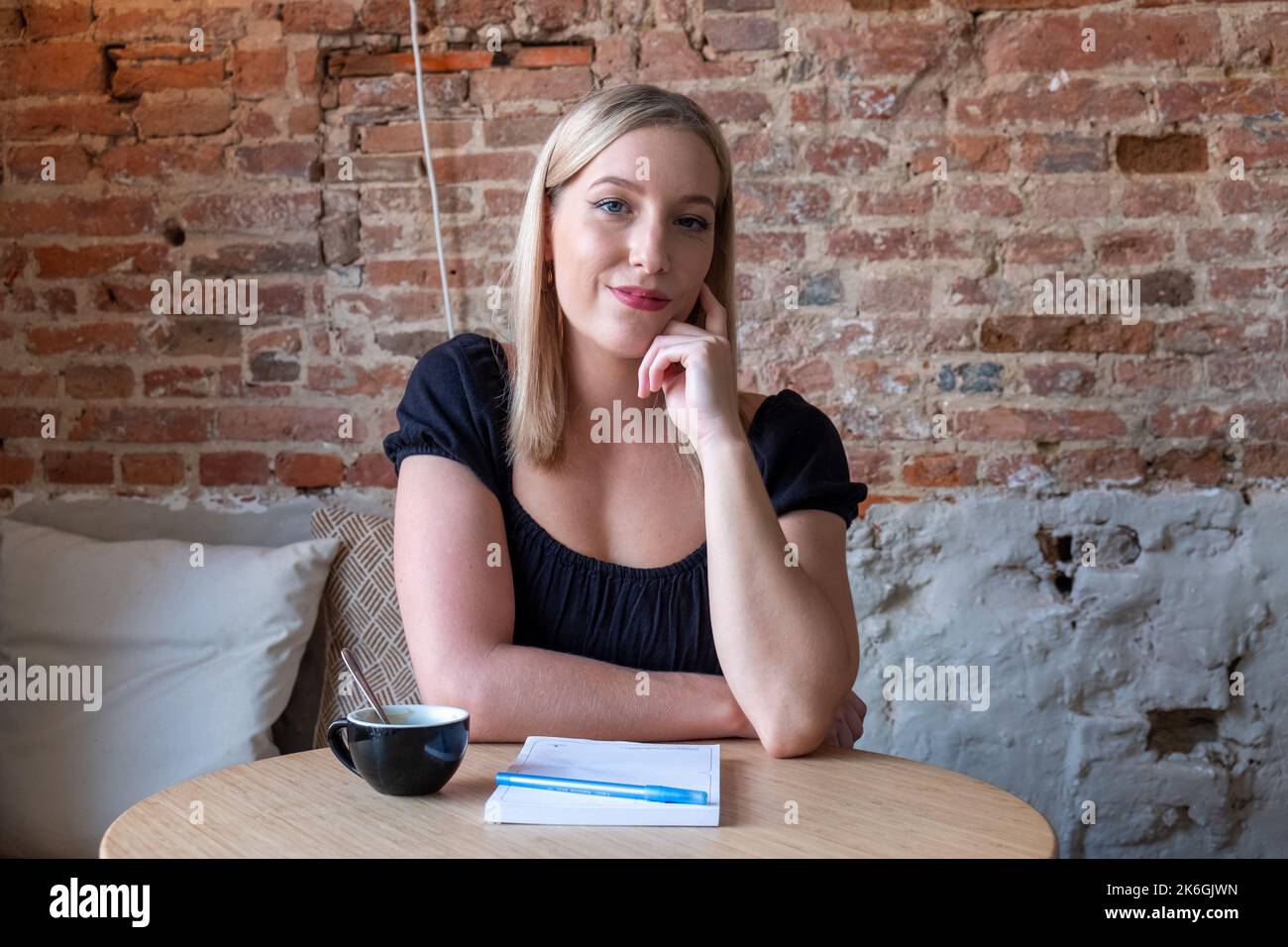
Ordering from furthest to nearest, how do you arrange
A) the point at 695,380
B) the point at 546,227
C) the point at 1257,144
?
1. the point at 1257,144
2. the point at 546,227
3. the point at 695,380

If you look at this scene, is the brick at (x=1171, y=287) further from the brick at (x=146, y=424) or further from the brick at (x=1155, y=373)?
the brick at (x=146, y=424)

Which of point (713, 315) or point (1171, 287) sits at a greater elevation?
point (1171, 287)

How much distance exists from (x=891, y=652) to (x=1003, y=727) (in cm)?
25

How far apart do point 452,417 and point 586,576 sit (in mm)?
282

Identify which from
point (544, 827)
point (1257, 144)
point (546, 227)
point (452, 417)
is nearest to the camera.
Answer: point (544, 827)

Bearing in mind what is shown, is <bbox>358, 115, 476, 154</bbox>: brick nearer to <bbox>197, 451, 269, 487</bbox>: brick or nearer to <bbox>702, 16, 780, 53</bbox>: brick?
<bbox>702, 16, 780, 53</bbox>: brick

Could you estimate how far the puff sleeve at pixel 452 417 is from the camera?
154 cm

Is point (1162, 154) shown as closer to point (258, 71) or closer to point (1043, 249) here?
point (1043, 249)

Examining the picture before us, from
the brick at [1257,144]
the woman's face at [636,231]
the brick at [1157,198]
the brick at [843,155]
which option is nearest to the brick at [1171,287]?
the brick at [1157,198]

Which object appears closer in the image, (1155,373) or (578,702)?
(578,702)

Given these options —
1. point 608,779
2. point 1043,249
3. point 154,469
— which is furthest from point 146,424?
point 1043,249

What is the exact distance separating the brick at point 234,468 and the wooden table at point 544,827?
1.31 metres

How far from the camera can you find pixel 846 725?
1.53 metres
